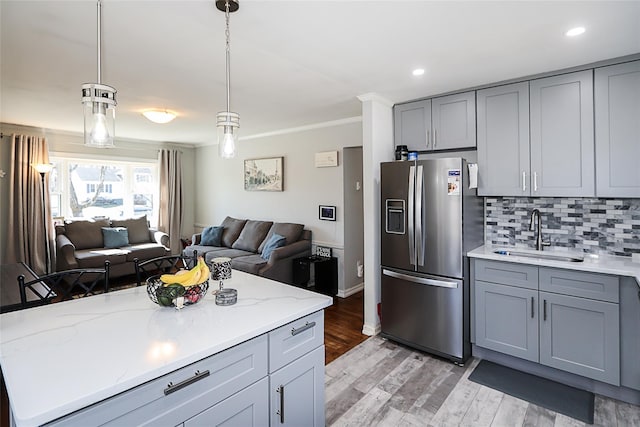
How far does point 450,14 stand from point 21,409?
2405 mm

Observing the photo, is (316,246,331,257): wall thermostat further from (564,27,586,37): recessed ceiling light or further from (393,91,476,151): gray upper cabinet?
(564,27,586,37): recessed ceiling light

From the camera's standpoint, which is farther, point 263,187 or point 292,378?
point 263,187

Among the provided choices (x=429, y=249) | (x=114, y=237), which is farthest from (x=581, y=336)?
(x=114, y=237)

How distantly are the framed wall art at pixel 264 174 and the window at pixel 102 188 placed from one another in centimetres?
215

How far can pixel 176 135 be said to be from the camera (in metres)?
5.84

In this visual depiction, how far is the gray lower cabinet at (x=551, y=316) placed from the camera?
2275mm

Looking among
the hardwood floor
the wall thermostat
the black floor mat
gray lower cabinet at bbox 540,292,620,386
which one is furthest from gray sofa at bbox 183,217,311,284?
gray lower cabinet at bbox 540,292,620,386

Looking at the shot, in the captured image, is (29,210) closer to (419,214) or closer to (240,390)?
(240,390)

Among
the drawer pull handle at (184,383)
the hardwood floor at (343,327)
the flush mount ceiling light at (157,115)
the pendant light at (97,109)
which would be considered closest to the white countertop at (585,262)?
the hardwood floor at (343,327)

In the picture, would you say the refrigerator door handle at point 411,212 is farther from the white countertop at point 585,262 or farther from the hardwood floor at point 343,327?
the hardwood floor at point 343,327

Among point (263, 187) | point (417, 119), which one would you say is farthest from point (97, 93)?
point (263, 187)

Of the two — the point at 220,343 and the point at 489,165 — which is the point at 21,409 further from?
the point at 489,165

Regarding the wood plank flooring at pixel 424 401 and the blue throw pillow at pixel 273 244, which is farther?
the blue throw pillow at pixel 273 244

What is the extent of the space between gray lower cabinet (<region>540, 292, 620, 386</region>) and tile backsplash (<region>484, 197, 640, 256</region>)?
0.62 meters
